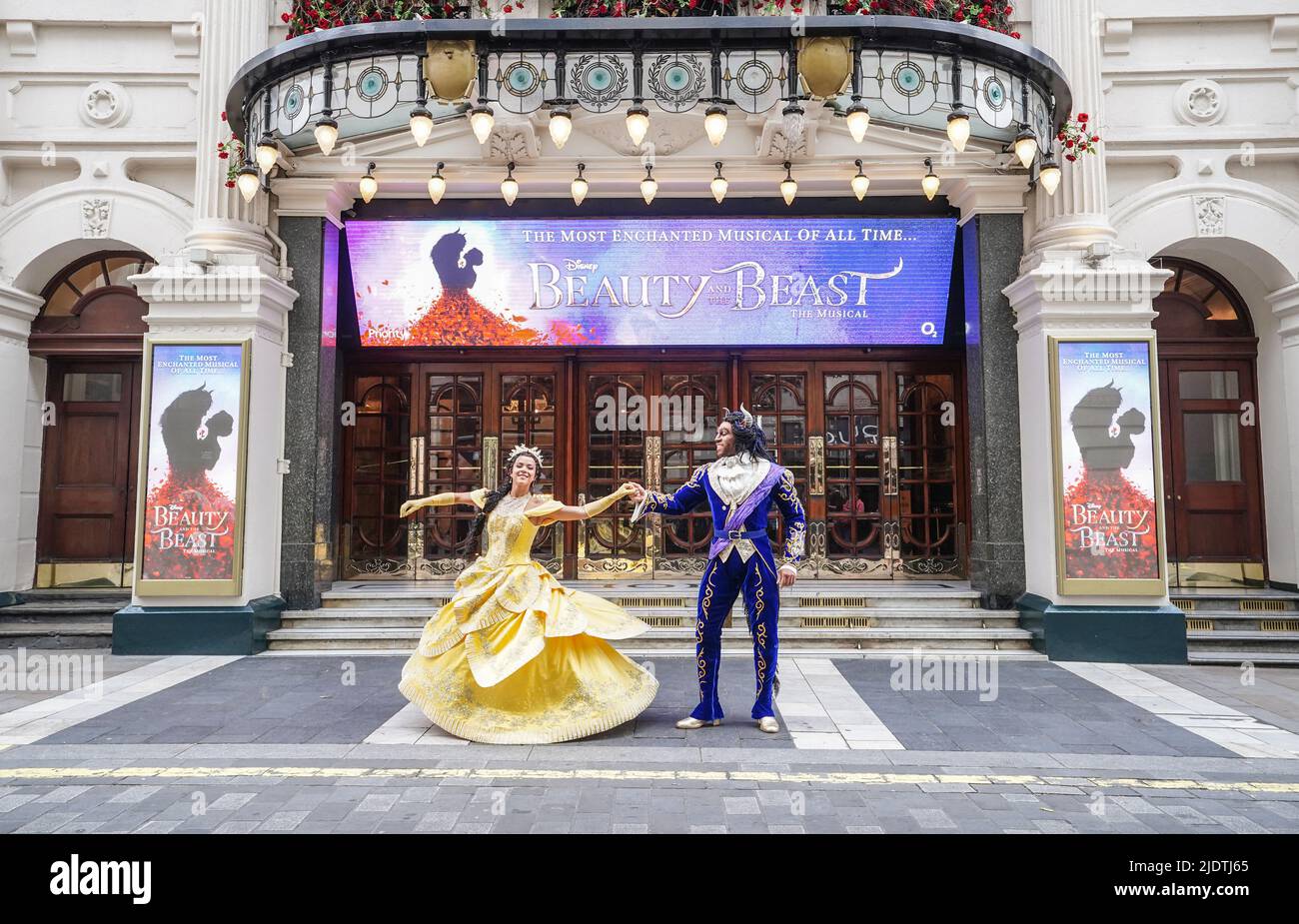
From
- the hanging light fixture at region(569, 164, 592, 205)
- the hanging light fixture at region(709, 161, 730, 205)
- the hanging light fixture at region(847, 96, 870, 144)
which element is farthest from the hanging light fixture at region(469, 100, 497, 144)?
the hanging light fixture at region(847, 96, 870, 144)

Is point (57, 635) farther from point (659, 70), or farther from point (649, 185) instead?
point (659, 70)

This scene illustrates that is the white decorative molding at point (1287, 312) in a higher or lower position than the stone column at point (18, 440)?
higher

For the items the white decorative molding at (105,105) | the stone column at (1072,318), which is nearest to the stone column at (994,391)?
the stone column at (1072,318)

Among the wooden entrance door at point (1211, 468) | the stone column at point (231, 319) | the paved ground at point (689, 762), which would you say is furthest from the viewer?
the wooden entrance door at point (1211, 468)

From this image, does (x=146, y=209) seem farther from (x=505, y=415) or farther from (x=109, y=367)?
(x=505, y=415)

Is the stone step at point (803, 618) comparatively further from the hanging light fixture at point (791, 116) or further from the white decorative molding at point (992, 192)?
the hanging light fixture at point (791, 116)

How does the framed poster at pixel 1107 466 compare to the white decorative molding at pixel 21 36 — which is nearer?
the framed poster at pixel 1107 466

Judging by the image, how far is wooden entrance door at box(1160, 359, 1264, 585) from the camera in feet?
31.7

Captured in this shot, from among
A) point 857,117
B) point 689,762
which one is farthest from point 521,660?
point 857,117

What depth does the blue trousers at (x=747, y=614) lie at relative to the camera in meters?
5.39

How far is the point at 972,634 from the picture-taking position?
826cm

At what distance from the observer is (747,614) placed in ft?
17.9

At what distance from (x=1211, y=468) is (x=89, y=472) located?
48.4 feet

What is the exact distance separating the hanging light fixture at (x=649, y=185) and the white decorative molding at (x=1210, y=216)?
652 cm
